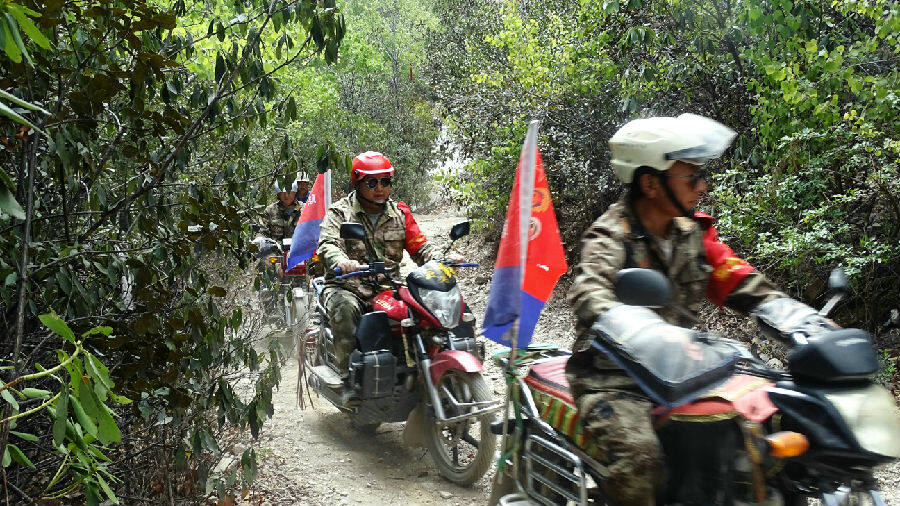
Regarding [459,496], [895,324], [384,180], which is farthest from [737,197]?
[459,496]

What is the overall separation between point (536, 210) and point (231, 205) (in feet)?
5.12

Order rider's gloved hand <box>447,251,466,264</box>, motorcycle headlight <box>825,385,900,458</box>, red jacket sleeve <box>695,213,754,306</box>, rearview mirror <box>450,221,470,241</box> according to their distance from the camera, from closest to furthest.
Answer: motorcycle headlight <box>825,385,900,458</box> → red jacket sleeve <box>695,213,754,306</box> → rearview mirror <box>450,221,470,241</box> → rider's gloved hand <box>447,251,466,264</box>

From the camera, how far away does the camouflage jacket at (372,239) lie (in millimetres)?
6441

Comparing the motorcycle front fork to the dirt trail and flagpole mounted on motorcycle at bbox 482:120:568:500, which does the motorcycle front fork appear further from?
flagpole mounted on motorcycle at bbox 482:120:568:500

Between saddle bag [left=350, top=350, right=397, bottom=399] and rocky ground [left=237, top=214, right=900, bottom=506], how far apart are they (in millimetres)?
652

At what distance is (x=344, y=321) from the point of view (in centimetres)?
613

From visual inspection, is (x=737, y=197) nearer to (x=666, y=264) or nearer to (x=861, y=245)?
(x=861, y=245)

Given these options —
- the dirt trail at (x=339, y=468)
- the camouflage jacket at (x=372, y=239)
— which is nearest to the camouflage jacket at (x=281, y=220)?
the dirt trail at (x=339, y=468)

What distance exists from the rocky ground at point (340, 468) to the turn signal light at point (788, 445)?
3153mm

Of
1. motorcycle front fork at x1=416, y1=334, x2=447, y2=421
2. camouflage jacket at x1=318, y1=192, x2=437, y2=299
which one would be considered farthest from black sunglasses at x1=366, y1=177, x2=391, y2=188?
motorcycle front fork at x1=416, y1=334, x2=447, y2=421

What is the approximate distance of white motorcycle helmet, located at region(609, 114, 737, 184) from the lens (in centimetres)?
293

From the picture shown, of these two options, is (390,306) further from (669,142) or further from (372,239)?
(669,142)

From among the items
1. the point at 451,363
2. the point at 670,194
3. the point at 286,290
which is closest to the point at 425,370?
the point at 451,363

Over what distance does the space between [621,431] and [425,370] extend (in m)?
3.02
